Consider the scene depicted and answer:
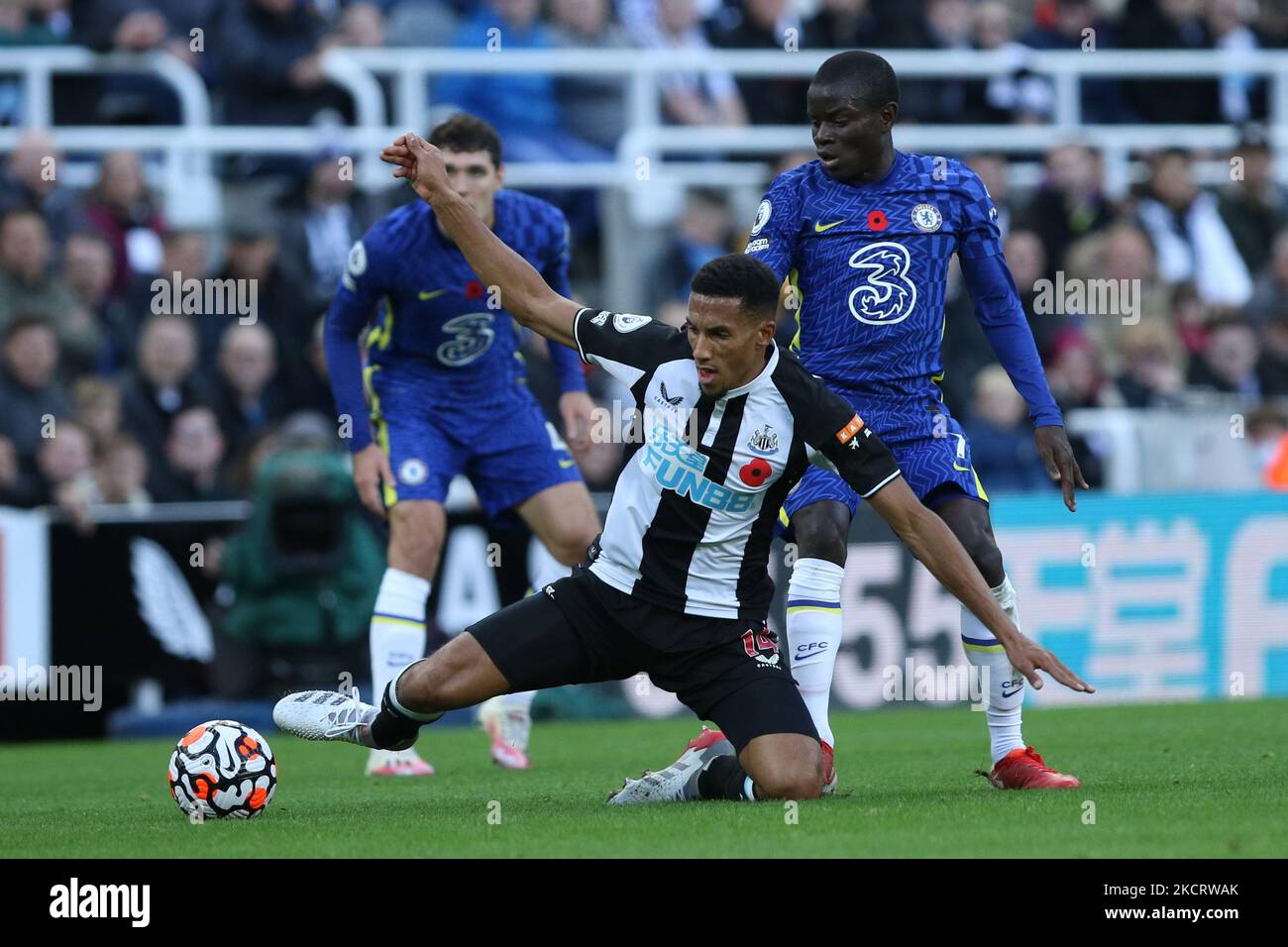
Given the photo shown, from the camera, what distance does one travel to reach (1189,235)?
17.4 metres

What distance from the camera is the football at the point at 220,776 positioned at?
713 cm

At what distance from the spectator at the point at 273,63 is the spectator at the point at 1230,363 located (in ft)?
22.7

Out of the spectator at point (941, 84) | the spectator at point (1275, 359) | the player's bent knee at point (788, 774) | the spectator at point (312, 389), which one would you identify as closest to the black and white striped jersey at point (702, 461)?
the player's bent knee at point (788, 774)

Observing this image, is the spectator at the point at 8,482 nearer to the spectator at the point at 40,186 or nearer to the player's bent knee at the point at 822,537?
the spectator at the point at 40,186

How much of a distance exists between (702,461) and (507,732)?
2883 mm

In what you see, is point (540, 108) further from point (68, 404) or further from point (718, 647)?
point (718, 647)

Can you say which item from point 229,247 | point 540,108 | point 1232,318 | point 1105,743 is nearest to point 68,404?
point 229,247

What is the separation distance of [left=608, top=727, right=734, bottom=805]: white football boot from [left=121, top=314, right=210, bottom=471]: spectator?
6.92 metres

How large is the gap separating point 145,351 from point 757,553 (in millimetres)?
7612

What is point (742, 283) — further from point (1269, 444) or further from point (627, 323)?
point (1269, 444)

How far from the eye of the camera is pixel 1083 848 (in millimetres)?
5750

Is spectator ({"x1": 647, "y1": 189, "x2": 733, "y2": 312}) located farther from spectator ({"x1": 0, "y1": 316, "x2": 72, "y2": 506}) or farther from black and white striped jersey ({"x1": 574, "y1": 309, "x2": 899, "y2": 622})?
black and white striped jersey ({"x1": 574, "y1": 309, "x2": 899, "y2": 622})

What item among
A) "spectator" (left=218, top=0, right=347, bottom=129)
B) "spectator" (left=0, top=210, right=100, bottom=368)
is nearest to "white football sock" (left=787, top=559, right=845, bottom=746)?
"spectator" (left=0, top=210, right=100, bottom=368)

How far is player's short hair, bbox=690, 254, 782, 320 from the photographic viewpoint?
6773mm
